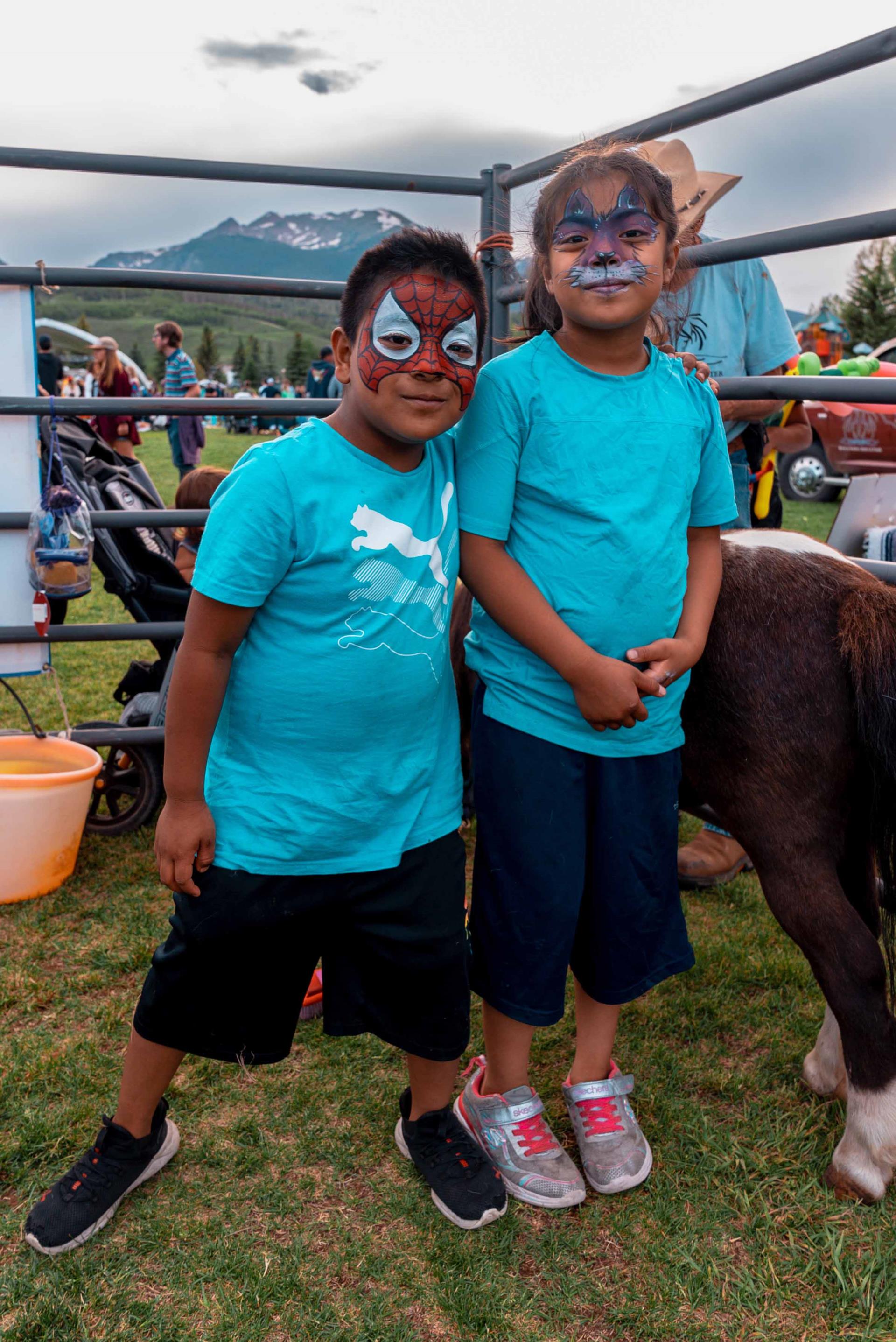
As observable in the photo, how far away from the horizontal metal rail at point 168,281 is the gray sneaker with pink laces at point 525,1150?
245cm

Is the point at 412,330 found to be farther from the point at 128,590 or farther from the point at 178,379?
the point at 178,379

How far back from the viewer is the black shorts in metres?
1.73

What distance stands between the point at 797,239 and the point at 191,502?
7.72 feet

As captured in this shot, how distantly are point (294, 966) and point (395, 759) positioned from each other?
43 cm

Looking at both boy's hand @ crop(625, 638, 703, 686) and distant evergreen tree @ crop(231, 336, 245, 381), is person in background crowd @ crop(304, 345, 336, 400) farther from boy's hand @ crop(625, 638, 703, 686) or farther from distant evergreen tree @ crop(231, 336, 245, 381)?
distant evergreen tree @ crop(231, 336, 245, 381)

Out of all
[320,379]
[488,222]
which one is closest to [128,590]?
[488,222]

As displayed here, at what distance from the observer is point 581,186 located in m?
1.78

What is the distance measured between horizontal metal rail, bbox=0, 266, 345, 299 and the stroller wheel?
5.29ft

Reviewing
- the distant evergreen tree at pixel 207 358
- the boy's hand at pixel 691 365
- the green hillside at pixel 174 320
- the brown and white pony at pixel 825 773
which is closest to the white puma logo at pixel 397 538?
the boy's hand at pixel 691 365

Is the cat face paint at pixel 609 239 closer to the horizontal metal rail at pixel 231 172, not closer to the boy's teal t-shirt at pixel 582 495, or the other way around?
the boy's teal t-shirt at pixel 582 495

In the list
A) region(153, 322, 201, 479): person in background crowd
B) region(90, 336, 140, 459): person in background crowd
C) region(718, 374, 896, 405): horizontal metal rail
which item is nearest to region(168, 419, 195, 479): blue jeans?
region(153, 322, 201, 479): person in background crowd

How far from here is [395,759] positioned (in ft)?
5.80

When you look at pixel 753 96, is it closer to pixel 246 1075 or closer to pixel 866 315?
pixel 246 1075

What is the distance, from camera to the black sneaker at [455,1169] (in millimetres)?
1931
